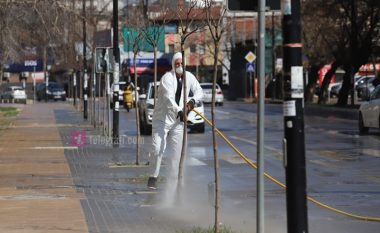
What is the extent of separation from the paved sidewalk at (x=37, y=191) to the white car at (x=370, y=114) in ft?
30.0

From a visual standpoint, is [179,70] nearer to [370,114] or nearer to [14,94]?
[370,114]

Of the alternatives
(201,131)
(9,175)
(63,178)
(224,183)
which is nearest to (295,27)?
(224,183)

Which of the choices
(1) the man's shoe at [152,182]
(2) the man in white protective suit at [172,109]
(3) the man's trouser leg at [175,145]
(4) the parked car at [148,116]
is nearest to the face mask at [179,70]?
(2) the man in white protective suit at [172,109]

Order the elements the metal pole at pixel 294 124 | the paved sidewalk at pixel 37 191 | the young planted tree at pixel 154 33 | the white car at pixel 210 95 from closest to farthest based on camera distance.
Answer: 1. the metal pole at pixel 294 124
2. the paved sidewalk at pixel 37 191
3. the young planted tree at pixel 154 33
4. the white car at pixel 210 95

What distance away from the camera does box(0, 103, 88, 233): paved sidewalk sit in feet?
31.0

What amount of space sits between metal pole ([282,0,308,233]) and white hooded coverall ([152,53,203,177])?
4763mm

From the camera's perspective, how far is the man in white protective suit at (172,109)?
36.4 ft

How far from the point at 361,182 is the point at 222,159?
4817 millimetres

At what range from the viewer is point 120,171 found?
15086 millimetres

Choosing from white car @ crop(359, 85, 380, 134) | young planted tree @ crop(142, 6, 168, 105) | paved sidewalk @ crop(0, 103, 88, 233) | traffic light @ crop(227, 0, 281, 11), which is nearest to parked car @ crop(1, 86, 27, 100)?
white car @ crop(359, 85, 380, 134)

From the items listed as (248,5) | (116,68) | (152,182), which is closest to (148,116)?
(116,68)

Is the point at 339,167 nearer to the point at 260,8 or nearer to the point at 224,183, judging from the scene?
the point at 224,183

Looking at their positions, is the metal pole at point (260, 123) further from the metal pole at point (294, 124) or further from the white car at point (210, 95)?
the white car at point (210, 95)

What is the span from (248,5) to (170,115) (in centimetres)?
441
